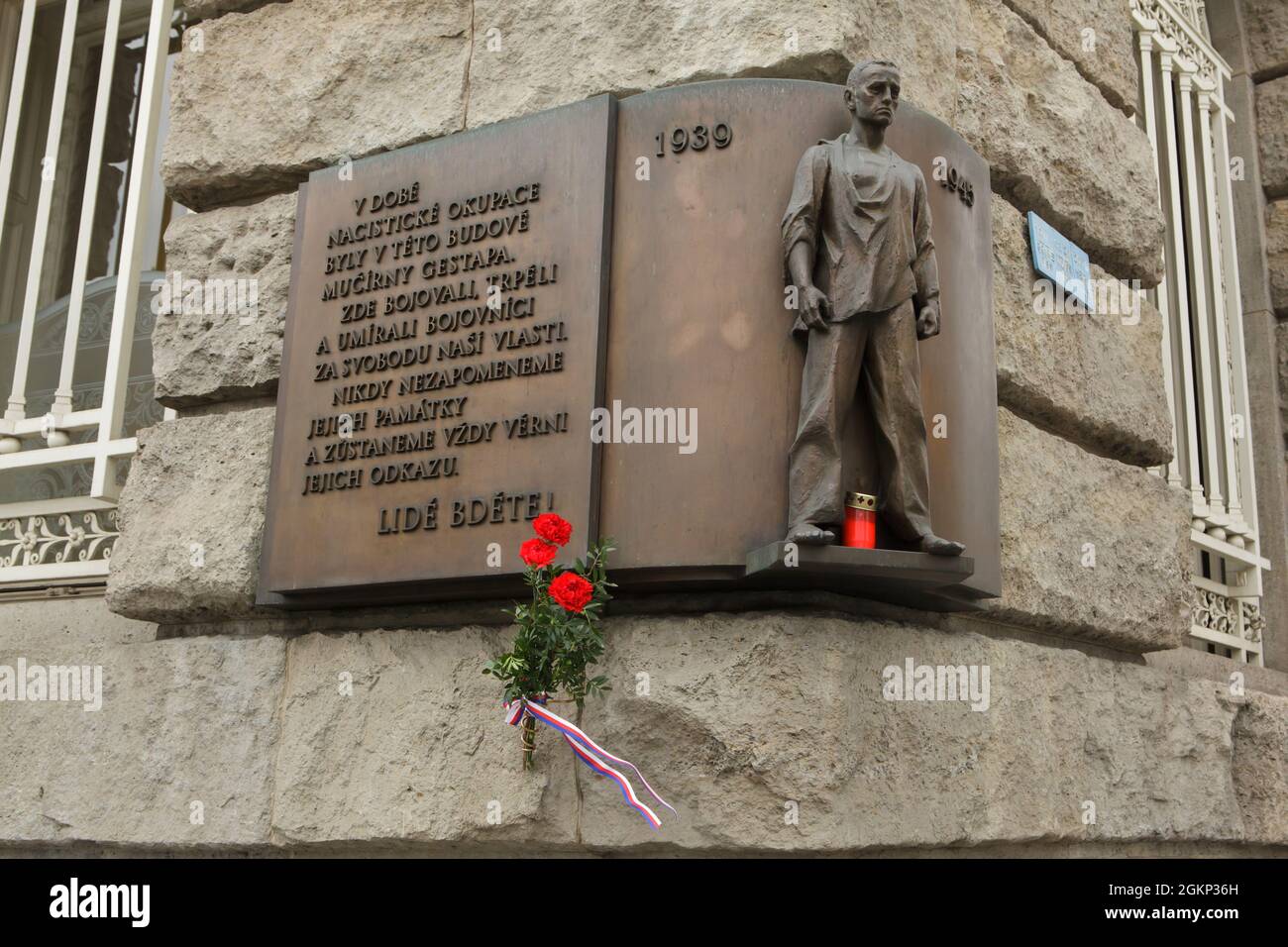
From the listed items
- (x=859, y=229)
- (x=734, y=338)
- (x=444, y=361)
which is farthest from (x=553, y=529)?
(x=859, y=229)

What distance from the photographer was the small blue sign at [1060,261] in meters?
4.50

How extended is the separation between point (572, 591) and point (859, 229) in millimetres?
1196

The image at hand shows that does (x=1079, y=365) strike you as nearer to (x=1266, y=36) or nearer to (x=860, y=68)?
(x=860, y=68)

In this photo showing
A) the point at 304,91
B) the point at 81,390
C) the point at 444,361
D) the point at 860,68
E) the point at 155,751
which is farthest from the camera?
the point at 81,390

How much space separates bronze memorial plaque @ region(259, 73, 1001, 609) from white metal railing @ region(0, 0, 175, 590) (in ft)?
4.03

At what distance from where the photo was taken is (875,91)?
3.47 metres

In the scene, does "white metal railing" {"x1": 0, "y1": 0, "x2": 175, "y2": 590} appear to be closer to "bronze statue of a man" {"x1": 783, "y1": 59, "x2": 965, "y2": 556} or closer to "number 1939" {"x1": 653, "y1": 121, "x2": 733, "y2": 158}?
"number 1939" {"x1": 653, "y1": 121, "x2": 733, "y2": 158}

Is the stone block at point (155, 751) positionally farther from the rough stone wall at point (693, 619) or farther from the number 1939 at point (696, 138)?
the number 1939 at point (696, 138)

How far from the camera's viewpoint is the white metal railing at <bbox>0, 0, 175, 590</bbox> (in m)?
4.96

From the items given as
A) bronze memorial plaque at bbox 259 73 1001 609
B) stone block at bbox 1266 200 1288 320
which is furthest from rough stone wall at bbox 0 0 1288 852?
stone block at bbox 1266 200 1288 320

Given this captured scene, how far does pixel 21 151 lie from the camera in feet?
21.6

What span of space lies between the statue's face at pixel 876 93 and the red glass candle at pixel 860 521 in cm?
101
